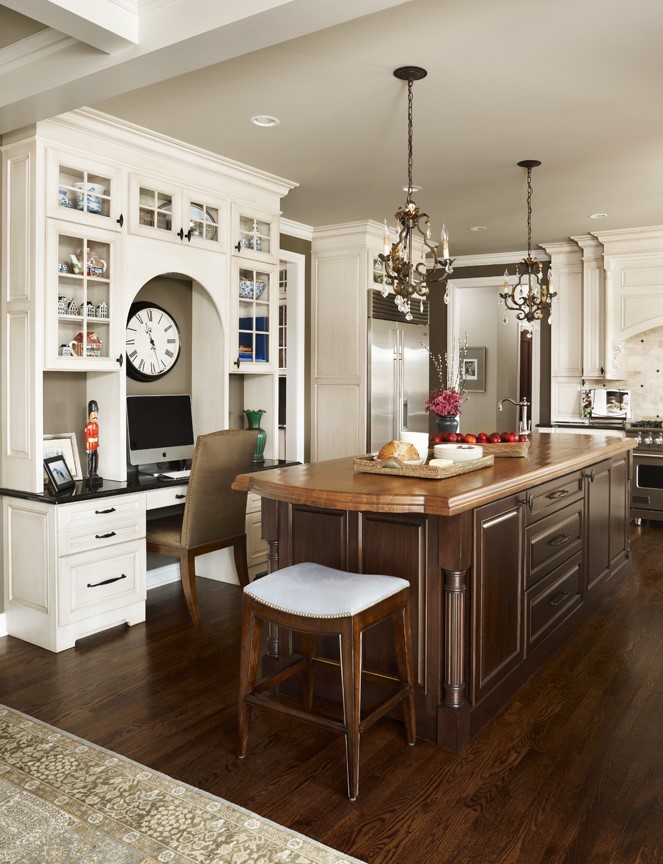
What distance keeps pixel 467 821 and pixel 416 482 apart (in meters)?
1.13

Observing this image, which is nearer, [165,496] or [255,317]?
[165,496]

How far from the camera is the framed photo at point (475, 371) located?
9.79m

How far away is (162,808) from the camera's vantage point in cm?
222

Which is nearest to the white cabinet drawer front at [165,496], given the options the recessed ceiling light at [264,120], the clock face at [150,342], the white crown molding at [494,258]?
the clock face at [150,342]

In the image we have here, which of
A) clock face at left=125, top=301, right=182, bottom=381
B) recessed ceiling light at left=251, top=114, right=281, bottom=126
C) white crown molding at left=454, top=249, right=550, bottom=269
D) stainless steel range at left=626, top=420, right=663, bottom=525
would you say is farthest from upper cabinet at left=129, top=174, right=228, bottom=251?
stainless steel range at left=626, top=420, right=663, bottom=525

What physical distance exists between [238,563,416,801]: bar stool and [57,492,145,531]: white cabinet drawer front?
58.8 inches

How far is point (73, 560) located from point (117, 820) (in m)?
1.70

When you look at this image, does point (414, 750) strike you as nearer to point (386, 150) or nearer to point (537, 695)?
point (537, 695)

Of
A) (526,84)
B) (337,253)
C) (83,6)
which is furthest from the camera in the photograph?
(337,253)

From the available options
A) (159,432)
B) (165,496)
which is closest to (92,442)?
(165,496)

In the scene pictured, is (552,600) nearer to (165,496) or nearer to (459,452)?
(459,452)

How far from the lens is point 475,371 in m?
9.83

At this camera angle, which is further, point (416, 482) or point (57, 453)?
point (57, 453)

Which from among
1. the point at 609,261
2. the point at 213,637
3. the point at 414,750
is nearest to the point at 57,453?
the point at 213,637
